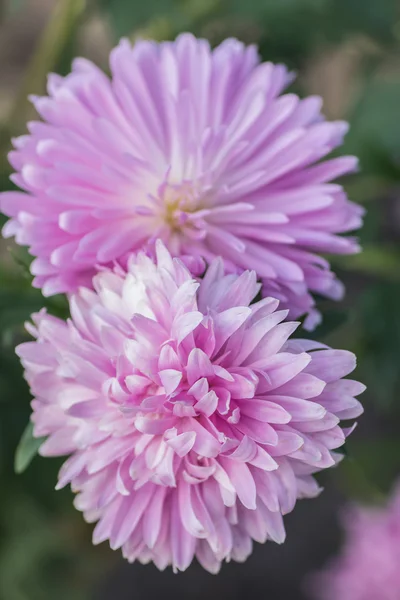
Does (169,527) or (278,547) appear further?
(278,547)

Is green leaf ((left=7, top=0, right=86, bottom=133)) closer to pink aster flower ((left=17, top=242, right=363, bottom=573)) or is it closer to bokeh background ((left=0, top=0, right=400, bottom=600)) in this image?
bokeh background ((left=0, top=0, right=400, bottom=600))

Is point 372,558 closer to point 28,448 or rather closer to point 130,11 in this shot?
point 28,448

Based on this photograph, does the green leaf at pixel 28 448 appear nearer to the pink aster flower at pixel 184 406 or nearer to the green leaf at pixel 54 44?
the pink aster flower at pixel 184 406

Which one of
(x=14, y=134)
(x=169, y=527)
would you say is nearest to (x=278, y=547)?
(x=14, y=134)

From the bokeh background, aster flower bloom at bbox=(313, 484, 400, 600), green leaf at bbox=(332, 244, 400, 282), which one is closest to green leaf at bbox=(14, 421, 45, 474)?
the bokeh background

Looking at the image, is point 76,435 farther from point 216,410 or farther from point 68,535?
point 68,535
